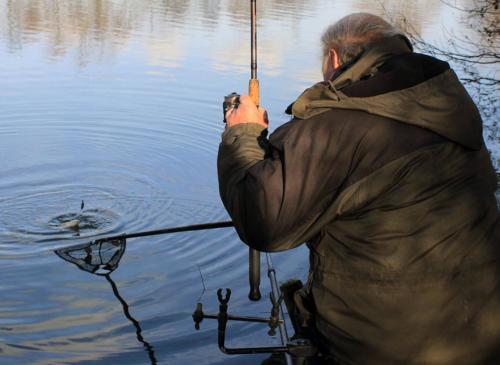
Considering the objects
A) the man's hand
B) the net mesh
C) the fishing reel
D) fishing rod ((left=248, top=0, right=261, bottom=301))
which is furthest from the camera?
the net mesh

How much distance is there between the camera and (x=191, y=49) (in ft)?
51.7

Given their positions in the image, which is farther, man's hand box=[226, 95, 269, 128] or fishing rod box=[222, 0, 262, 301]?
fishing rod box=[222, 0, 262, 301]

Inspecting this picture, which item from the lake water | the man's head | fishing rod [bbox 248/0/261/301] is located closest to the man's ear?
the man's head

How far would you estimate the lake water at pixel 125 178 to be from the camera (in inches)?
196

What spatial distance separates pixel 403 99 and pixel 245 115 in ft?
1.90

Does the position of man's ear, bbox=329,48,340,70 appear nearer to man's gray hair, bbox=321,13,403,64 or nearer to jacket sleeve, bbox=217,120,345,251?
man's gray hair, bbox=321,13,403,64

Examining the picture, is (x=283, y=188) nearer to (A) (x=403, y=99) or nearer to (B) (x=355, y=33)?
(A) (x=403, y=99)

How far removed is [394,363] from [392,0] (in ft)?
71.5

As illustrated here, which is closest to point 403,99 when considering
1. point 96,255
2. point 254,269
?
point 254,269

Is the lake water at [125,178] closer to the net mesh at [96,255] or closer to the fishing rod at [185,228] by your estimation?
the net mesh at [96,255]

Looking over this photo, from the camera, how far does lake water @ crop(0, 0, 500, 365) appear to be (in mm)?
4977

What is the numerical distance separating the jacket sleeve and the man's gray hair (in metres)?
0.31

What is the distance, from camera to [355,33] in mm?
2283

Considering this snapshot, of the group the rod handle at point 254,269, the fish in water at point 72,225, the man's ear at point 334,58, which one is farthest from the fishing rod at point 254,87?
the fish in water at point 72,225
